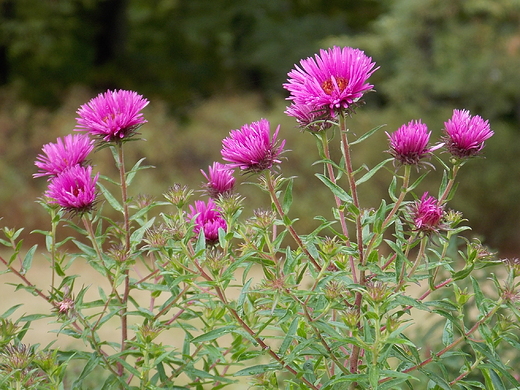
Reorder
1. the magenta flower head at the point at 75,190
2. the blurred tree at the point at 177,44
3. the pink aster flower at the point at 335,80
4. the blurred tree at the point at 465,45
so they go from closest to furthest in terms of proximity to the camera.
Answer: the pink aster flower at the point at 335,80 → the magenta flower head at the point at 75,190 → the blurred tree at the point at 465,45 → the blurred tree at the point at 177,44

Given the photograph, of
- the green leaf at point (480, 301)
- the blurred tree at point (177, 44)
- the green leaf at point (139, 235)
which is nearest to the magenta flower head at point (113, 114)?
the green leaf at point (139, 235)

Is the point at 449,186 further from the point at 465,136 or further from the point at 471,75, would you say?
the point at 471,75

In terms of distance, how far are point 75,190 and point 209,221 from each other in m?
0.21

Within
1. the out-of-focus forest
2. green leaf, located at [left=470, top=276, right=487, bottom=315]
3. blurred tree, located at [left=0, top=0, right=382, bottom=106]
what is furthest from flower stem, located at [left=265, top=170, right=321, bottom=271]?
blurred tree, located at [left=0, top=0, right=382, bottom=106]

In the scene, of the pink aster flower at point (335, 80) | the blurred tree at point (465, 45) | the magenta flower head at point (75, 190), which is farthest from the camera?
the blurred tree at point (465, 45)

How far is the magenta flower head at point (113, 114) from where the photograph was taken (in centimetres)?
93

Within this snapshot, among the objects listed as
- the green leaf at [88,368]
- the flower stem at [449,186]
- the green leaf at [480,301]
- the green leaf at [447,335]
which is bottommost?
the green leaf at [88,368]

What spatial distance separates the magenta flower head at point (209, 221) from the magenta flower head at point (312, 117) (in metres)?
0.21

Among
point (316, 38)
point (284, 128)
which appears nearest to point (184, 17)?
point (316, 38)

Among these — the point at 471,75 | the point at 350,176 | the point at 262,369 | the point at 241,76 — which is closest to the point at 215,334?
the point at 262,369

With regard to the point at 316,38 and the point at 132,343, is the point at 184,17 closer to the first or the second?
the point at 316,38

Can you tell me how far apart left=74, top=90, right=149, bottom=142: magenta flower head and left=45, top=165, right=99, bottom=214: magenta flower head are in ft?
0.19

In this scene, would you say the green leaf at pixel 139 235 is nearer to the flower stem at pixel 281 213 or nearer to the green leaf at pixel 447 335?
the flower stem at pixel 281 213

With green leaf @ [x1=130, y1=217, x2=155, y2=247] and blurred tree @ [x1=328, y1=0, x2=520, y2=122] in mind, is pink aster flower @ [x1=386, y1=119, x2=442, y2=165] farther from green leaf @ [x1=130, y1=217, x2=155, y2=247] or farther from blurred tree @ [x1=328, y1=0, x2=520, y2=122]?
blurred tree @ [x1=328, y1=0, x2=520, y2=122]
